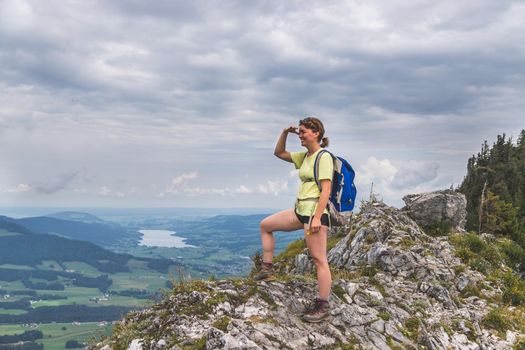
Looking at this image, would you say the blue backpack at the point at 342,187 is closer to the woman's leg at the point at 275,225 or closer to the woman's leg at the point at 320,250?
the woman's leg at the point at 320,250

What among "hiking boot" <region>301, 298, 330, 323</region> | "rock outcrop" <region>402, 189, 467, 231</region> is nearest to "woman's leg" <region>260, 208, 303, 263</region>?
"hiking boot" <region>301, 298, 330, 323</region>

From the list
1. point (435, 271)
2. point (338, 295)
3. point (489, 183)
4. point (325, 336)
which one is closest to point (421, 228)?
point (435, 271)

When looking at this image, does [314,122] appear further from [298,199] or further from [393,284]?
[393,284]

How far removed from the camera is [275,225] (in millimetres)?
9531

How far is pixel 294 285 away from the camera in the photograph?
35.5ft

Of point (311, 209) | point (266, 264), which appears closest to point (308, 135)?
point (311, 209)

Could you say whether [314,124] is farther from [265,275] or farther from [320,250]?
[265,275]

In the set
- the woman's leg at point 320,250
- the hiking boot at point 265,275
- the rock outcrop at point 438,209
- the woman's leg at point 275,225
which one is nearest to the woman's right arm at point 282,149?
the woman's leg at point 275,225

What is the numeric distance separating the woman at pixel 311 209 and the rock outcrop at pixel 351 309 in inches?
33.5

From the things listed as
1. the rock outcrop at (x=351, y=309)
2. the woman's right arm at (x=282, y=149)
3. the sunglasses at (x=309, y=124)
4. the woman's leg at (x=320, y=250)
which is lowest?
the rock outcrop at (x=351, y=309)

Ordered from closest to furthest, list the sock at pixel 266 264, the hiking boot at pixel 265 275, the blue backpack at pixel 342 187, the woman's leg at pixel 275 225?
the blue backpack at pixel 342 187
the woman's leg at pixel 275 225
the sock at pixel 266 264
the hiking boot at pixel 265 275

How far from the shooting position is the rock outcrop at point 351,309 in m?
8.78

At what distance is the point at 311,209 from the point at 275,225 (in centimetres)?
120

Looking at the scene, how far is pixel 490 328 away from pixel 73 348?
209 metres
